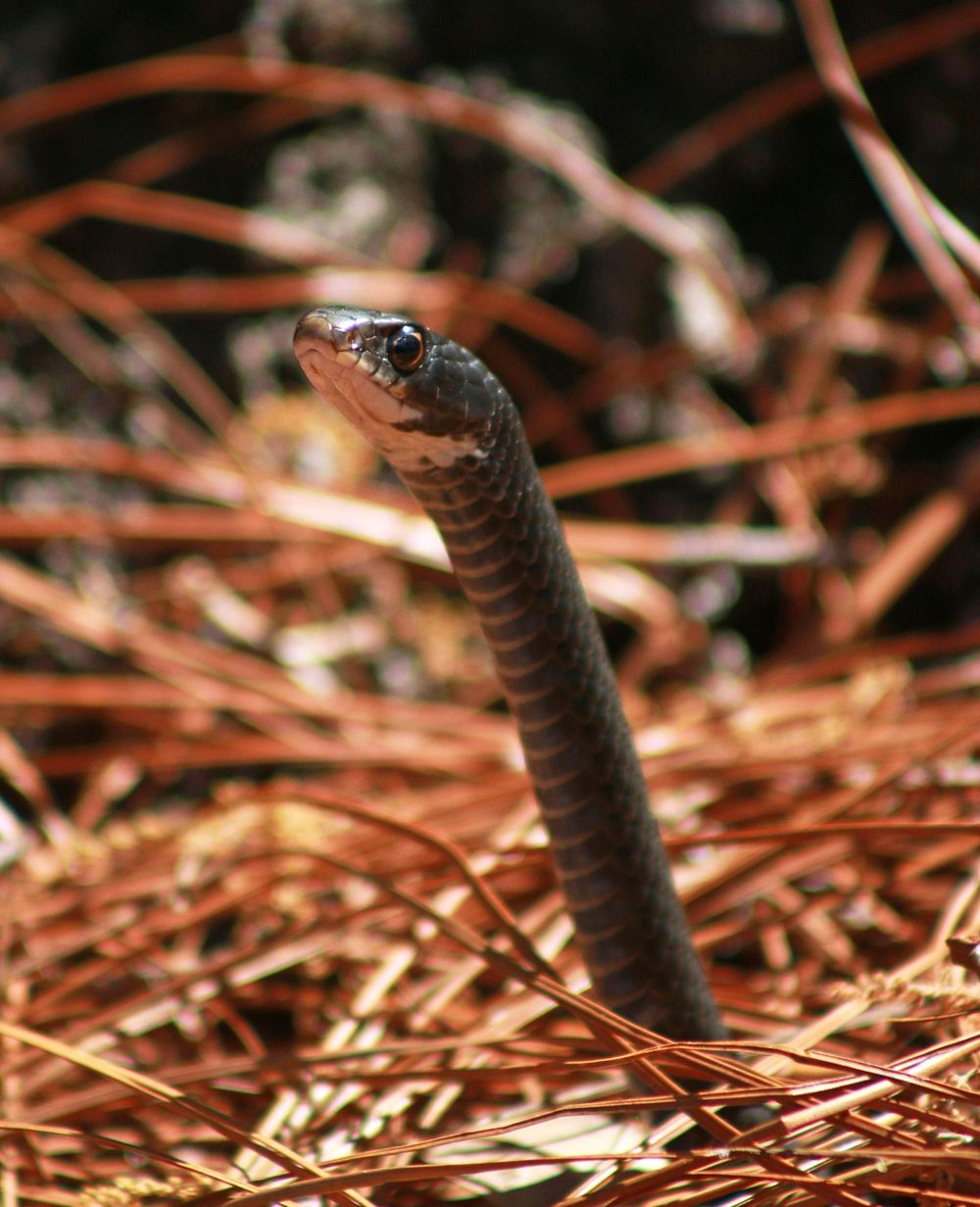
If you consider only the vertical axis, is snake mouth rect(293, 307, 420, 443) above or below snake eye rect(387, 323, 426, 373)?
below

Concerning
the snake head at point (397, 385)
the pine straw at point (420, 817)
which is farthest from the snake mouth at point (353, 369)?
the pine straw at point (420, 817)

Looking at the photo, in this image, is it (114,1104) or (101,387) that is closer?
(114,1104)

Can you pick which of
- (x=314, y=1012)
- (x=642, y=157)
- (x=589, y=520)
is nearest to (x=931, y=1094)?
(x=314, y=1012)

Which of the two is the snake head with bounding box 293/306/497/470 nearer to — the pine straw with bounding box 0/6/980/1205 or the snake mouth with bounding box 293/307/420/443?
the snake mouth with bounding box 293/307/420/443

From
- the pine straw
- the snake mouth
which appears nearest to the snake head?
the snake mouth

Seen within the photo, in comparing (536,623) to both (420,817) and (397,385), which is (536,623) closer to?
(397,385)

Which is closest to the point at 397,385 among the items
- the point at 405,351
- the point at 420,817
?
the point at 405,351

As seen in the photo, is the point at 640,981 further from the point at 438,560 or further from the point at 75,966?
the point at 438,560
